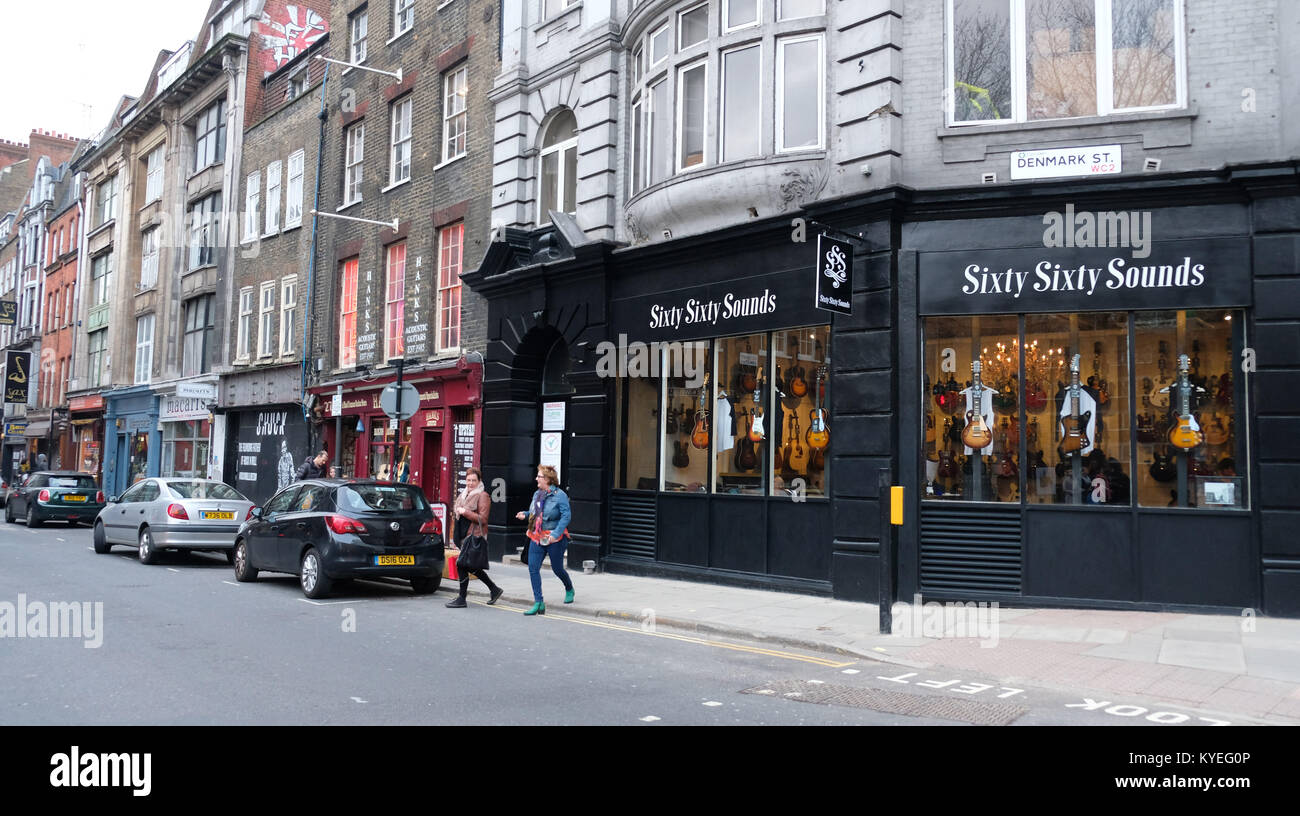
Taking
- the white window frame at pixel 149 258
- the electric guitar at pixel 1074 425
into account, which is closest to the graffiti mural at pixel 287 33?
the white window frame at pixel 149 258

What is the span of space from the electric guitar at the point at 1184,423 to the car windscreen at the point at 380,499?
941 centimetres

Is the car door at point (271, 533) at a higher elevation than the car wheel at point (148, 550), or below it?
higher

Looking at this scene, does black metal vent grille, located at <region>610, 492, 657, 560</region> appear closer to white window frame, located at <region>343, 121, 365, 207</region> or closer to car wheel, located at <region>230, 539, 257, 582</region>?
car wheel, located at <region>230, 539, 257, 582</region>

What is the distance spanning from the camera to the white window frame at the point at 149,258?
35.6m

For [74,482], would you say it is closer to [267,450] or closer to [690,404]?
[267,450]

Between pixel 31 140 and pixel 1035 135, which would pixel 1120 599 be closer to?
pixel 1035 135

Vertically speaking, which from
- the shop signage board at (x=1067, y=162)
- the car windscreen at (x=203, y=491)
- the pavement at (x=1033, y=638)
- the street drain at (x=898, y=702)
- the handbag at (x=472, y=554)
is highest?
the shop signage board at (x=1067, y=162)

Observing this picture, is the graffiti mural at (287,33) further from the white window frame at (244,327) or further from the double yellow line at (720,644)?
the double yellow line at (720,644)

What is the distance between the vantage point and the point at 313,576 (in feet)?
41.0

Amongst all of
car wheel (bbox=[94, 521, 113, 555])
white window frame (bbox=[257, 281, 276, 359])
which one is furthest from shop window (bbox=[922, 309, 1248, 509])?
white window frame (bbox=[257, 281, 276, 359])

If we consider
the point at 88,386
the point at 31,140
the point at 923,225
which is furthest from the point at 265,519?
the point at 31,140

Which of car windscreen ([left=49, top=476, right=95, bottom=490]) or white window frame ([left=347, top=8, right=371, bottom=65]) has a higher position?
white window frame ([left=347, top=8, right=371, bottom=65])

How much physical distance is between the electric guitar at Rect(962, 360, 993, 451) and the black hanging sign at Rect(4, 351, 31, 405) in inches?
1955

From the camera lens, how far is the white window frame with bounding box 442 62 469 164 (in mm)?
20469
